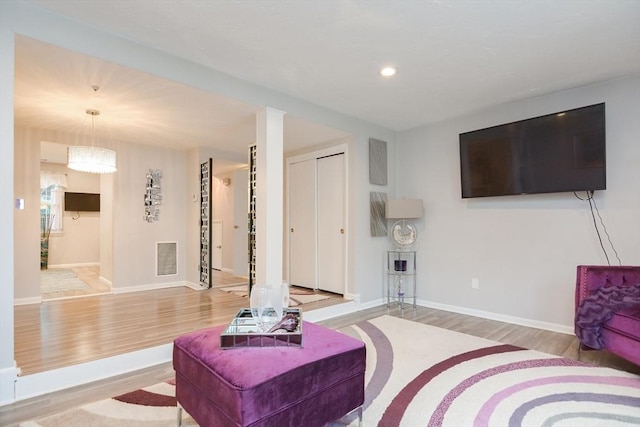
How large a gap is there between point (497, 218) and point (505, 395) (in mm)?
2267

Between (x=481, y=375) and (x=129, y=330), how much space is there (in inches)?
121

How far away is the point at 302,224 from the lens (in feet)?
17.4

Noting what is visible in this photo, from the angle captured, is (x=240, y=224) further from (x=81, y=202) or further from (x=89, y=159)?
(x=81, y=202)

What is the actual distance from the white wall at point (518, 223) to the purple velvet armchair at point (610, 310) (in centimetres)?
53

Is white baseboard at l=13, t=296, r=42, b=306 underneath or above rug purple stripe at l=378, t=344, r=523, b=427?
above

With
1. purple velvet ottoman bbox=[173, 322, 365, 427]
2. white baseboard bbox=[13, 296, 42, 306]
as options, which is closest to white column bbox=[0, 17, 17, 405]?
purple velvet ottoman bbox=[173, 322, 365, 427]

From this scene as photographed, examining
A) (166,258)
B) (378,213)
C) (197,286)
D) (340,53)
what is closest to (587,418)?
(340,53)

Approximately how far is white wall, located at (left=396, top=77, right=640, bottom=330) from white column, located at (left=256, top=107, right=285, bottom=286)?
86.0 inches

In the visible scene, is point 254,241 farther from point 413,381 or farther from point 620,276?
point 620,276

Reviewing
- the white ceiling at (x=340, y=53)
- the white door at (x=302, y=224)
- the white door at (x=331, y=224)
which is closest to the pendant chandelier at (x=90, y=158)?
the white ceiling at (x=340, y=53)

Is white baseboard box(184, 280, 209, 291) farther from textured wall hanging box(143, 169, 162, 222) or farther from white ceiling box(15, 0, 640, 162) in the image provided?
white ceiling box(15, 0, 640, 162)

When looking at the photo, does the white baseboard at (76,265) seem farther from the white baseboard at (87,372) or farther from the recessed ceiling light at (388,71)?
the recessed ceiling light at (388,71)

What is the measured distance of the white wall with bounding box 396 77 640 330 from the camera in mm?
3115

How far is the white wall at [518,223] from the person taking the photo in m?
3.12
